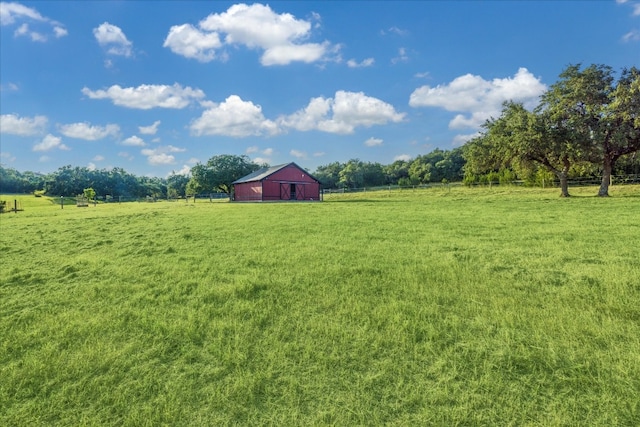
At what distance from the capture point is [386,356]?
326cm

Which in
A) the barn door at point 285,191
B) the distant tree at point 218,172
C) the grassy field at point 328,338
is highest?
the distant tree at point 218,172

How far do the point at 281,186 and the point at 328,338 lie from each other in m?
34.3

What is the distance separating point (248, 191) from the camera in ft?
129

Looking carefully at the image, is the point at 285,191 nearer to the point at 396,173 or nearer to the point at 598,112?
the point at 598,112

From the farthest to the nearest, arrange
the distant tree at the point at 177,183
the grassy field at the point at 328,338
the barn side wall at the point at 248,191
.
A: the distant tree at the point at 177,183
the barn side wall at the point at 248,191
the grassy field at the point at 328,338

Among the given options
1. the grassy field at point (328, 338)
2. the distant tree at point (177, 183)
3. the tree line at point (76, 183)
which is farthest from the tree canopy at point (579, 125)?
the distant tree at point (177, 183)

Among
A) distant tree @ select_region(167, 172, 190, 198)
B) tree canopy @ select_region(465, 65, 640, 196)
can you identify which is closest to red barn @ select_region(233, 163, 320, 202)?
tree canopy @ select_region(465, 65, 640, 196)

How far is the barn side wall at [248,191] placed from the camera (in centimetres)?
3681

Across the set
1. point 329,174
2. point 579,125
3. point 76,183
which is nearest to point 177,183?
point 76,183

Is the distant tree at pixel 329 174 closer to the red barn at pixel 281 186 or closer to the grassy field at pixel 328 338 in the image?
the red barn at pixel 281 186

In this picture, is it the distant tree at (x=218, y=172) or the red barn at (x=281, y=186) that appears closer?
the red barn at (x=281, y=186)

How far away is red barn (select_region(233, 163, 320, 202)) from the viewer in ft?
119

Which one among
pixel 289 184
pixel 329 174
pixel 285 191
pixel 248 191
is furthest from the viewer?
pixel 329 174

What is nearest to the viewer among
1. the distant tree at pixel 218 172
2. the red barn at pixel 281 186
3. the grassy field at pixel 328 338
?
the grassy field at pixel 328 338
